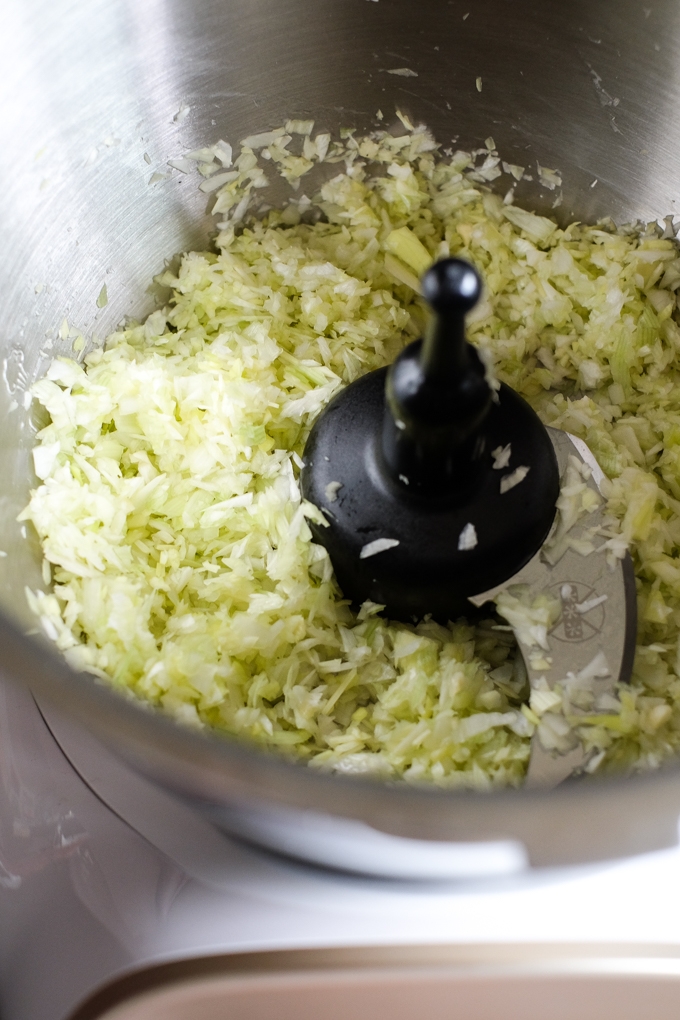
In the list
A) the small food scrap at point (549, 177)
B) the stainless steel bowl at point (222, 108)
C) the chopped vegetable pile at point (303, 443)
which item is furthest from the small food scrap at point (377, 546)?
the small food scrap at point (549, 177)

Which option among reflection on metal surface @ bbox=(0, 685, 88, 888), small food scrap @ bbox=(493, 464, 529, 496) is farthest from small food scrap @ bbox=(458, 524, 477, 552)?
reflection on metal surface @ bbox=(0, 685, 88, 888)

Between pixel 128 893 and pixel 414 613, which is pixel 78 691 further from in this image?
pixel 414 613

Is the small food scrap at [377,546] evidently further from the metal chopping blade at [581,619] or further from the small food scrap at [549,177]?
the small food scrap at [549,177]

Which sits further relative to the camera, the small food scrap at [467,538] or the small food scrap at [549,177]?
the small food scrap at [549,177]

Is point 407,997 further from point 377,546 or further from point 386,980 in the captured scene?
point 377,546

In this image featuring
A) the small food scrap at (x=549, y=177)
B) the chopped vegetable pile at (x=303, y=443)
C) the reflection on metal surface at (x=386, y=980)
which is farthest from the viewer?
the small food scrap at (x=549, y=177)

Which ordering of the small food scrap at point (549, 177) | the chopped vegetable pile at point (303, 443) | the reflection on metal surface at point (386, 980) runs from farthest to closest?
1. the small food scrap at point (549, 177)
2. the chopped vegetable pile at point (303, 443)
3. the reflection on metal surface at point (386, 980)

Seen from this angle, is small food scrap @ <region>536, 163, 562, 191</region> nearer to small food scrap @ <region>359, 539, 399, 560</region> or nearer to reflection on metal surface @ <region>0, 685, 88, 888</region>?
small food scrap @ <region>359, 539, 399, 560</region>

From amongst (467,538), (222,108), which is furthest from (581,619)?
(222,108)
